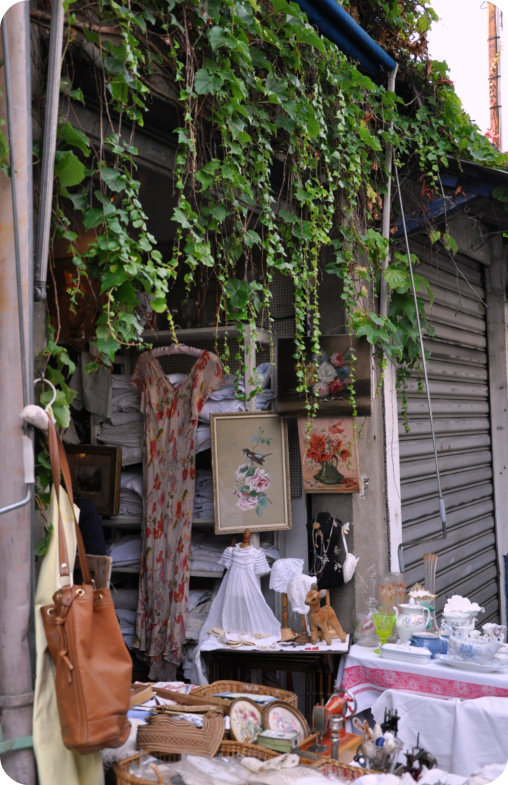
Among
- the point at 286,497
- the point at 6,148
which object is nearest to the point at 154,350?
the point at 286,497

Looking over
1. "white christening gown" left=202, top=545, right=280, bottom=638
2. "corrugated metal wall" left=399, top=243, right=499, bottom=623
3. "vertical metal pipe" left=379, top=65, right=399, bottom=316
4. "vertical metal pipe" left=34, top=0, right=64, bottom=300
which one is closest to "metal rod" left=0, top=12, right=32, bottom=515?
"vertical metal pipe" left=34, top=0, right=64, bottom=300

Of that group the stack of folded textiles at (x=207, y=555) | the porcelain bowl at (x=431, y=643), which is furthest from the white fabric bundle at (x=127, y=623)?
the porcelain bowl at (x=431, y=643)

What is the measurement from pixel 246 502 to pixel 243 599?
1.93ft

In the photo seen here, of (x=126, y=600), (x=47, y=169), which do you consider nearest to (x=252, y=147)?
(x=47, y=169)

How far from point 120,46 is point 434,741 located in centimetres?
341

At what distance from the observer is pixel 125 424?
474 centimetres

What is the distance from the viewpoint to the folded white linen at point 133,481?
462 cm

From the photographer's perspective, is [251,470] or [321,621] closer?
[321,621]

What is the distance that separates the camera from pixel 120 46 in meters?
2.55

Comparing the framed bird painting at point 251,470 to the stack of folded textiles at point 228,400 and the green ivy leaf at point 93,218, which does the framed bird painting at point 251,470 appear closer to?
the stack of folded textiles at point 228,400

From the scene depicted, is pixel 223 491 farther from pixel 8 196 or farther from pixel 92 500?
pixel 8 196

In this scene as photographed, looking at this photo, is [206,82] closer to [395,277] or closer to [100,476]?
[395,277]

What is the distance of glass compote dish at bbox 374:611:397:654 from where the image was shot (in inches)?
149

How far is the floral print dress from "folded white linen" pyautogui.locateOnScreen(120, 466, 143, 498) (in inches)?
5.5
